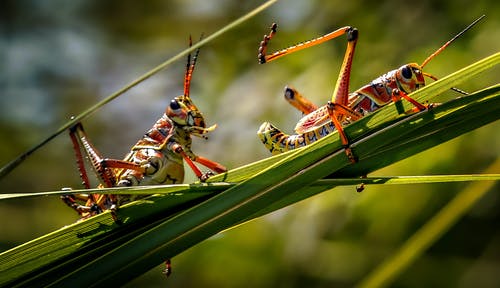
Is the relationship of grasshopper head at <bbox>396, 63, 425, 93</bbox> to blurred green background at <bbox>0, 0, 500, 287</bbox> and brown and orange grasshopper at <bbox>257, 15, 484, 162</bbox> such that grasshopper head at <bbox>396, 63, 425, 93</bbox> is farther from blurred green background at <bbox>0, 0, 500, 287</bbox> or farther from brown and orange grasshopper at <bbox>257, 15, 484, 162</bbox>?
blurred green background at <bbox>0, 0, 500, 287</bbox>

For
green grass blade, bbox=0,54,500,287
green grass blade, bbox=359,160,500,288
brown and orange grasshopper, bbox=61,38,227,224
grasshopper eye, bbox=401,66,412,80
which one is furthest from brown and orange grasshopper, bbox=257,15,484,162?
green grass blade, bbox=359,160,500,288

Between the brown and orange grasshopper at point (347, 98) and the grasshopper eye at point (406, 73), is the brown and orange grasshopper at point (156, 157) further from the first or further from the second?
the grasshopper eye at point (406, 73)

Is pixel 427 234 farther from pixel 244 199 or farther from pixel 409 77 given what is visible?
pixel 244 199

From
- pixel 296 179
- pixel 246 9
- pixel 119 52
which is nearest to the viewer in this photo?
pixel 296 179

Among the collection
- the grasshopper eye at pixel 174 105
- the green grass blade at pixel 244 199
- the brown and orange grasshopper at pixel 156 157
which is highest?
the grasshopper eye at pixel 174 105

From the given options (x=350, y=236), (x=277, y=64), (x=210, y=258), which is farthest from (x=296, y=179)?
(x=277, y=64)

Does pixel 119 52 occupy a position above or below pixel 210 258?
above

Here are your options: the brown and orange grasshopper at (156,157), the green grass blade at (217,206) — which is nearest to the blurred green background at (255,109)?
the brown and orange grasshopper at (156,157)

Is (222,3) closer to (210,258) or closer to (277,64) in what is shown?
(277,64)

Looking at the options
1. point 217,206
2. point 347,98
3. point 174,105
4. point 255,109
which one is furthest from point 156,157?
point 255,109
